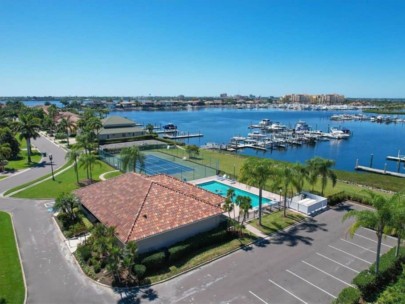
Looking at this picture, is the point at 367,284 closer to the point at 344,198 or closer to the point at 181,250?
the point at 181,250

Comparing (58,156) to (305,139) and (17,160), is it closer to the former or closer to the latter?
(17,160)

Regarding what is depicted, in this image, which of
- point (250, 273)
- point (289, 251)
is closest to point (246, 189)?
point (289, 251)

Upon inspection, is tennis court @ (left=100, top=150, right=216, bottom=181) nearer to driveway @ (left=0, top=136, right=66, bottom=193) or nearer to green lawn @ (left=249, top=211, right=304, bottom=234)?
driveway @ (left=0, top=136, right=66, bottom=193)

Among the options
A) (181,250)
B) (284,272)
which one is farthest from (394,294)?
(181,250)

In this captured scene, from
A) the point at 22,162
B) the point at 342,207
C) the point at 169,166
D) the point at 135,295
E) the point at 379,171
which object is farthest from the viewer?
the point at 379,171

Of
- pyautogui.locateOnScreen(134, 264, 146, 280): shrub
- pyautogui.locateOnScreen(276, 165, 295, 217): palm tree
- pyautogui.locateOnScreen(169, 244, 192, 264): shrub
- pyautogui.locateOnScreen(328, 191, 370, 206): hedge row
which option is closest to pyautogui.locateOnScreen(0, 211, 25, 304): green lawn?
pyautogui.locateOnScreen(134, 264, 146, 280): shrub

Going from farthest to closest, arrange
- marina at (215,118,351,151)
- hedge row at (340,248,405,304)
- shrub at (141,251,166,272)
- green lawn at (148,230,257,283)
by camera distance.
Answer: marina at (215,118,351,151), shrub at (141,251,166,272), green lawn at (148,230,257,283), hedge row at (340,248,405,304)

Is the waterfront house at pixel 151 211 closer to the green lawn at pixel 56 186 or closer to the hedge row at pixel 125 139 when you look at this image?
the green lawn at pixel 56 186
